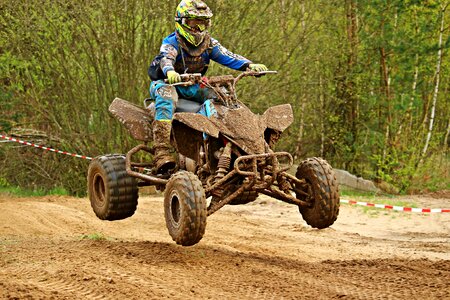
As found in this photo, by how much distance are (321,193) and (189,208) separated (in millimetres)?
1450

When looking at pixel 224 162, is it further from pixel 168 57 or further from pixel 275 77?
pixel 275 77

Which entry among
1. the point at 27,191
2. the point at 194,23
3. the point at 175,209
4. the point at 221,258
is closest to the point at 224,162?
the point at 175,209

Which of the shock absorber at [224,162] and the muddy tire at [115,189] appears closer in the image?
the shock absorber at [224,162]

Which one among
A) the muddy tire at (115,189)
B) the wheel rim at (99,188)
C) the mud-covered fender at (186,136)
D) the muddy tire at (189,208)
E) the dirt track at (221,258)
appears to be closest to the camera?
the dirt track at (221,258)

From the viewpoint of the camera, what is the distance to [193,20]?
840 cm

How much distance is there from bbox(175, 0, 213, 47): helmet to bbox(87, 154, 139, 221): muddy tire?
5.10ft

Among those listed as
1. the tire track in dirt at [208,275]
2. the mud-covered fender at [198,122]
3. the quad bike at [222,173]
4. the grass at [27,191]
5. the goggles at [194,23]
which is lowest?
the tire track in dirt at [208,275]

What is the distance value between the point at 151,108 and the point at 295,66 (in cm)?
848

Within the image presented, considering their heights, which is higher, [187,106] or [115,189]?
[187,106]

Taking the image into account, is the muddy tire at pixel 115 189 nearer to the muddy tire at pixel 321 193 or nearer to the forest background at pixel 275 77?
the muddy tire at pixel 321 193

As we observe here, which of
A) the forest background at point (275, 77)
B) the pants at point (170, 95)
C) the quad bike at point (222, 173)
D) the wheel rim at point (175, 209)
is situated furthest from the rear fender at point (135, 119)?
the forest background at point (275, 77)

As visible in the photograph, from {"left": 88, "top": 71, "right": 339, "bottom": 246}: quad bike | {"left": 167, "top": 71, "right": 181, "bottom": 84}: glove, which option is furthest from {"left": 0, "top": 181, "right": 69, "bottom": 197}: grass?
{"left": 167, "top": 71, "right": 181, "bottom": 84}: glove

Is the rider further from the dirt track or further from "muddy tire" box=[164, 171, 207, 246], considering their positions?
the dirt track

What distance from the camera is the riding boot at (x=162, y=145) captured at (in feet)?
27.1
